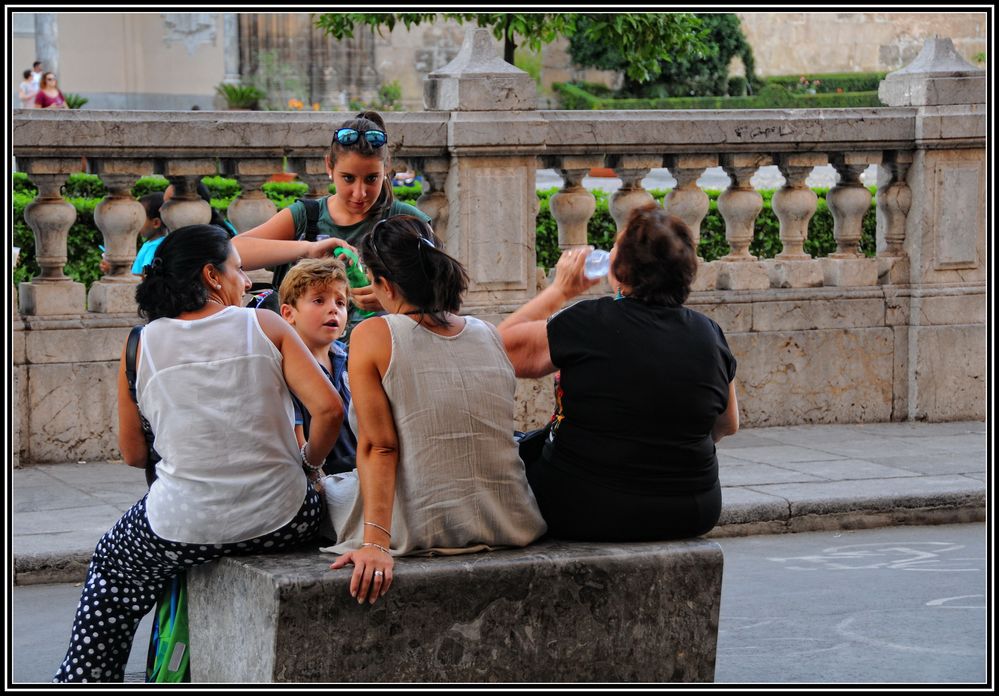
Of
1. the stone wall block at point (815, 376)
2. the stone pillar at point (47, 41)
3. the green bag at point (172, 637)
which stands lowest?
the green bag at point (172, 637)

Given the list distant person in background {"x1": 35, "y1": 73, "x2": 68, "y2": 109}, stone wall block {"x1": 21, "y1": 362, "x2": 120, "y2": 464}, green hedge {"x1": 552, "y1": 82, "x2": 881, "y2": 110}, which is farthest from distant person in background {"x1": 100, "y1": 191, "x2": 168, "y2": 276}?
green hedge {"x1": 552, "y1": 82, "x2": 881, "y2": 110}

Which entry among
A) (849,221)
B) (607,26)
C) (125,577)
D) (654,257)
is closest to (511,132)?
(849,221)

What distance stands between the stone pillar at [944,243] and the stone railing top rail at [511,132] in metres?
0.03

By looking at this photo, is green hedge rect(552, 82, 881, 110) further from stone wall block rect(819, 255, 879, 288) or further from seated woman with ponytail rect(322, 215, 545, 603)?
seated woman with ponytail rect(322, 215, 545, 603)

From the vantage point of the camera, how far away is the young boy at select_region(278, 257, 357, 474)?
206 inches

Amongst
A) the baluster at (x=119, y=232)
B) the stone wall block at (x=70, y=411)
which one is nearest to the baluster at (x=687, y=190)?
the baluster at (x=119, y=232)

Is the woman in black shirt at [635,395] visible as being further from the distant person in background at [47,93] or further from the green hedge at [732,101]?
→ the green hedge at [732,101]

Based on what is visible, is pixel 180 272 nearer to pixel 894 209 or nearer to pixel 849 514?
pixel 849 514

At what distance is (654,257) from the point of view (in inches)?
178

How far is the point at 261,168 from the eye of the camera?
8.37 m

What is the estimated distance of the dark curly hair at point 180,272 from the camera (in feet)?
14.7

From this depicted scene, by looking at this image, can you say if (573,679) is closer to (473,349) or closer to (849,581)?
(473,349)

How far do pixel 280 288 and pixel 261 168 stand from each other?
3125mm

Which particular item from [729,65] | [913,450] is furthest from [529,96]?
[729,65]
